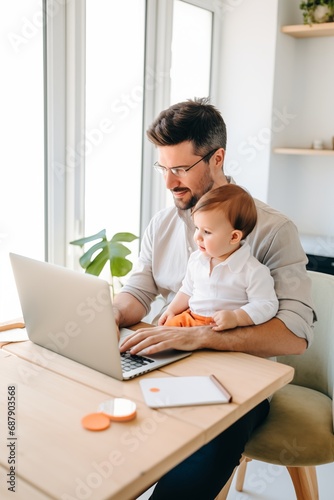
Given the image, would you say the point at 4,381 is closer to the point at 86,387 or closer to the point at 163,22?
the point at 86,387

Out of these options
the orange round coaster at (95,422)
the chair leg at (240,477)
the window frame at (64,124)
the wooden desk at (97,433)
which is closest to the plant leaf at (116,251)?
the window frame at (64,124)

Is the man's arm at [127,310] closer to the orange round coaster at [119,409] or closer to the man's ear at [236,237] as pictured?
the man's ear at [236,237]

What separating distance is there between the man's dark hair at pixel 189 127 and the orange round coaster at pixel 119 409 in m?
0.93

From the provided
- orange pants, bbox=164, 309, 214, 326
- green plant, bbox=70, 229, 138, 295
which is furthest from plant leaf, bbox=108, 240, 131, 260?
orange pants, bbox=164, 309, 214, 326

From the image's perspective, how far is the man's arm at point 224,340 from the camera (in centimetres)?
141

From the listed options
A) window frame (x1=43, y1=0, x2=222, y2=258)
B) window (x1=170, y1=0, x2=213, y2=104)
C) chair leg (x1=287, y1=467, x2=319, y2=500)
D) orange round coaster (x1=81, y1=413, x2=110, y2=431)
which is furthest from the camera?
window (x1=170, y1=0, x2=213, y2=104)

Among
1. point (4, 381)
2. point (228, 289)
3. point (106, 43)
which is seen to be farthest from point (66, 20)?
point (4, 381)

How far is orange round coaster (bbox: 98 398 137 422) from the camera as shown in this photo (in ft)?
3.40

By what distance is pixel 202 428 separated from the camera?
3.33 ft

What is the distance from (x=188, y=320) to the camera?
1.60 metres

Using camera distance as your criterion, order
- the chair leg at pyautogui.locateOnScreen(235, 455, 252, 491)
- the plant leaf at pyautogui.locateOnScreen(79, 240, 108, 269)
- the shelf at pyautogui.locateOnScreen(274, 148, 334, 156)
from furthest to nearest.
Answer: the shelf at pyautogui.locateOnScreen(274, 148, 334, 156), the plant leaf at pyautogui.locateOnScreen(79, 240, 108, 269), the chair leg at pyautogui.locateOnScreen(235, 455, 252, 491)

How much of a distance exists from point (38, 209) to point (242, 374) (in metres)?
1.44

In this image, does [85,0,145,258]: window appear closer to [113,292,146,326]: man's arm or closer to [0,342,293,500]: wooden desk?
[113,292,146,326]: man's arm

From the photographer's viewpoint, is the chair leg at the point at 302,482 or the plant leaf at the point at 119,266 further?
the plant leaf at the point at 119,266
